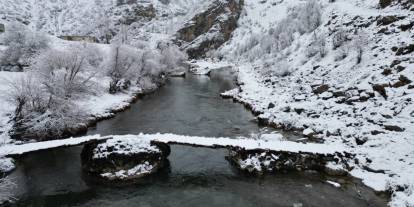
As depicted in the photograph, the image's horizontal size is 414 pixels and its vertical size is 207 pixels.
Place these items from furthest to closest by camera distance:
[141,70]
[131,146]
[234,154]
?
[141,70] → [234,154] → [131,146]

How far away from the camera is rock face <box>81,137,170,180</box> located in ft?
60.6

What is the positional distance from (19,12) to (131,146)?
195 metres

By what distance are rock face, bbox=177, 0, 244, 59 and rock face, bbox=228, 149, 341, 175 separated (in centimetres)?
9898

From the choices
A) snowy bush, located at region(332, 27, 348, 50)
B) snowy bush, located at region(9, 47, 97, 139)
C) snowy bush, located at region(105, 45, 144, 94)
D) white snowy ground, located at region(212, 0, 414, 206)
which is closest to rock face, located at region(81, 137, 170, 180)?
snowy bush, located at region(9, 47, 97, 139)

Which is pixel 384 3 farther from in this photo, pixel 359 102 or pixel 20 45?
pixel 20 45

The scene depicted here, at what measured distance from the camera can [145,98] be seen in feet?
137

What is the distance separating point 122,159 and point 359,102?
1918cm

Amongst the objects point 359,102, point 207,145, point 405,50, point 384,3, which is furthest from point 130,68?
point 384,3

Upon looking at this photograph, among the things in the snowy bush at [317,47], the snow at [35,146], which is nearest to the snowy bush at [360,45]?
the snowy bush at [317,47]

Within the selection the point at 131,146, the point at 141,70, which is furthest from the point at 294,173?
the point at 141,70

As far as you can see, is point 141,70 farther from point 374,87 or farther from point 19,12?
point 19,12

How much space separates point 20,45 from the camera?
4512 centimetres

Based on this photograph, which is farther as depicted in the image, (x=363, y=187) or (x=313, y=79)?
(x=313, y=79)

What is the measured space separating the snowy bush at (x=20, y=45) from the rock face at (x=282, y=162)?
36.4 metres
